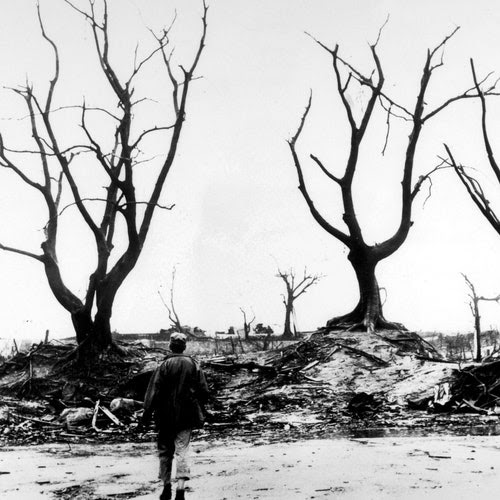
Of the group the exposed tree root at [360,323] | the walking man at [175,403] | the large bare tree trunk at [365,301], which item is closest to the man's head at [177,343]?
the walking man at [175,403]

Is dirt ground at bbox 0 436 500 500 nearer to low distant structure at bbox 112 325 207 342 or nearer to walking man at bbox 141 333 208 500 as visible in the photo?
walking man at bbox 141 333 208 500

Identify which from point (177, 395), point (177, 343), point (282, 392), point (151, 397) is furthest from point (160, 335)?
point (177, 395)

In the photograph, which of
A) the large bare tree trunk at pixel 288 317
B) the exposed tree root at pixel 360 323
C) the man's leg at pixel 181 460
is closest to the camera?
the man's leg at pixel 181 460

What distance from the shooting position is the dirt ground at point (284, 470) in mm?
4992

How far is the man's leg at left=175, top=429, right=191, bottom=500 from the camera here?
4799mm

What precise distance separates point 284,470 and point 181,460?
4.28 feet

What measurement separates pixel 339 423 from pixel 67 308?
811cm

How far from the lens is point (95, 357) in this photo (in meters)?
13.9

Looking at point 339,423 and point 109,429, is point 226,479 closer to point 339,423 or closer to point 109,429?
point 339,423

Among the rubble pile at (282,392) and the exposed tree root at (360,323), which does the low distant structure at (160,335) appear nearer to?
the exposed tree root at (360,323)

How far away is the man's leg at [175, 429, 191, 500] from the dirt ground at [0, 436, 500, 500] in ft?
Result: 0.85

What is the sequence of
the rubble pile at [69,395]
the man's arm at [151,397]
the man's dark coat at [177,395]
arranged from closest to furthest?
the man's dark coat at [177,395] → the man's arm at [151,397] → the rubble pile at [69,395]

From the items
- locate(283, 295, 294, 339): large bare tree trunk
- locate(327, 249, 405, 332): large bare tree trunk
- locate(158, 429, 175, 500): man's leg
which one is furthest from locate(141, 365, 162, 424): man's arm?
locate(283, 295, 294, 339): large bare tree trunk

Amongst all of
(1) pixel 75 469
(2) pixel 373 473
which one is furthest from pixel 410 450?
(1) pixel 75 469
